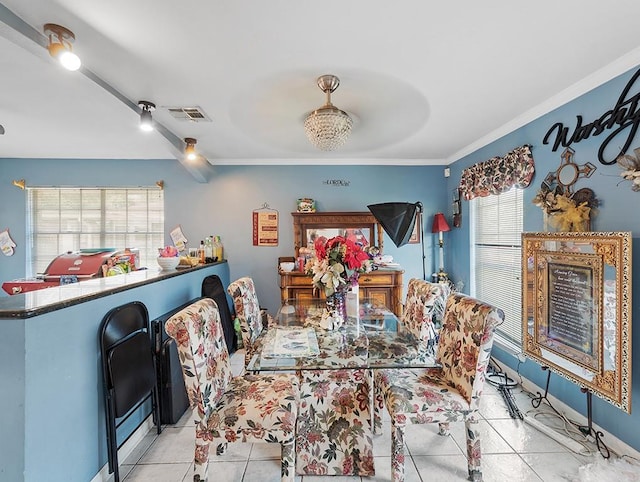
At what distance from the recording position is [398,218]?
3314 mm

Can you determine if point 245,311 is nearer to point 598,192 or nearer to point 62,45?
point 62,45

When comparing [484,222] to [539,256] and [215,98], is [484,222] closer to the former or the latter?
[539,256]

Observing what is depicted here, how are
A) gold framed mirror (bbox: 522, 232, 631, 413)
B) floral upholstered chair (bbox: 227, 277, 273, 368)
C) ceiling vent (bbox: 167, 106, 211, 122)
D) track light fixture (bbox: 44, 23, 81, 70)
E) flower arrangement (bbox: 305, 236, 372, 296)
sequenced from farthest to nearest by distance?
ceiling vent (bbox: 167, 106, 211, 122)
floral upholstered chair (bbox: 227, 277, 273, 368)
flower arrangement (bbox: 305, 236, 372, 296)
gold framed mirror (bbox: 522, 232, 631, 413)
track light fixture (bbox: 44, 23, 81, 70)

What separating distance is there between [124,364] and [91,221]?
317cm

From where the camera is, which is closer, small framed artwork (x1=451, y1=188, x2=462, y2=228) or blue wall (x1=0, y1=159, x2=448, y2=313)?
small framed artwork (x1=451, y1=188, x2=462, y2=228)

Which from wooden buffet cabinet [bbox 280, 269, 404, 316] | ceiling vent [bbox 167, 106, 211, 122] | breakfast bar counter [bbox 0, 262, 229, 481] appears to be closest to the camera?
breakfast bar counter [bbox 0, 262, 229, 481]

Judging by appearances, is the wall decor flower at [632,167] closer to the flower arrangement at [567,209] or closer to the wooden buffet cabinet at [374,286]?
the flower arrangement at [567,209]

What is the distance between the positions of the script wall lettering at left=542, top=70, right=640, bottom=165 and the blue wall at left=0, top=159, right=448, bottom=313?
210cm

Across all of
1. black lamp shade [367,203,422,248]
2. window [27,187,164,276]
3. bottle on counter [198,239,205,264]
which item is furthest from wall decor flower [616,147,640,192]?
window [27,187,164,276]

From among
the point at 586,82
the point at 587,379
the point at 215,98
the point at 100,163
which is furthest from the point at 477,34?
the point at 100,163

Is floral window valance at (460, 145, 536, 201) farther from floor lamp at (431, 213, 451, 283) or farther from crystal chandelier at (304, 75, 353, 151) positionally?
crystal chandelier at (304, 75, 353, 151)

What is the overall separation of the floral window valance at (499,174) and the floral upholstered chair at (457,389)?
5.20 feet

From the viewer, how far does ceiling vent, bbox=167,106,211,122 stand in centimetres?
258

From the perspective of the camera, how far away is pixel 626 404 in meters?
1.68
